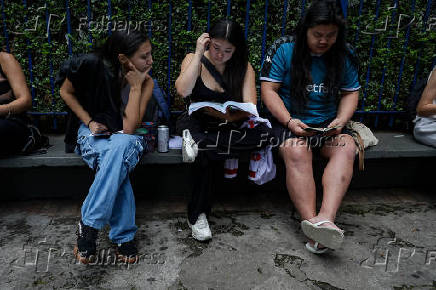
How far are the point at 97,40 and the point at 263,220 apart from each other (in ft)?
6.90

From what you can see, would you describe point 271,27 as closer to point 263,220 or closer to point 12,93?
point 263,220

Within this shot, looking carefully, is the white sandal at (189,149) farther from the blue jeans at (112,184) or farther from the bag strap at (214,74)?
the bag strap at (214,74)

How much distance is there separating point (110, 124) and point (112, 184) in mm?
533

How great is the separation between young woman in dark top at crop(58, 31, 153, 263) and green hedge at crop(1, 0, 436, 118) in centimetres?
71

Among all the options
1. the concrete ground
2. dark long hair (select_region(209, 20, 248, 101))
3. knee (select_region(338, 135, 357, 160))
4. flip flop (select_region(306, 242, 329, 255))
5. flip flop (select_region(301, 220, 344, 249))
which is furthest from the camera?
dark long hair (select_region(209, 20, 248, 101))

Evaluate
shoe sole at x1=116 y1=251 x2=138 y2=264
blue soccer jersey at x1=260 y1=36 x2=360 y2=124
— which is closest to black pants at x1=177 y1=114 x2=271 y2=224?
blue soccer jersey at x1=260 y1=36 x2=360 y2=124

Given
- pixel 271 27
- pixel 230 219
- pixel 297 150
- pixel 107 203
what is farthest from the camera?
pixel 271 27

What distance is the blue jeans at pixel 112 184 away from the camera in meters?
2.18

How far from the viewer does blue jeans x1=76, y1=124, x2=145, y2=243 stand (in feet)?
7.15

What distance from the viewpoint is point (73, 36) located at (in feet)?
10.2

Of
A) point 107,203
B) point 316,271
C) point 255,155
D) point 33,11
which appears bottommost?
point 316,271

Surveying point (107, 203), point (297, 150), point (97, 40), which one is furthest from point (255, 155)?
point (97, 40)

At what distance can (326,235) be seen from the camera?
2.28m

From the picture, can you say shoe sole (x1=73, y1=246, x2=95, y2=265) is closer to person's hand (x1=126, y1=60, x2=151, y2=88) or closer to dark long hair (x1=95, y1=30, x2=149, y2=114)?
dark long hair (x1=95, y1=30, x2=149, y2=114)
